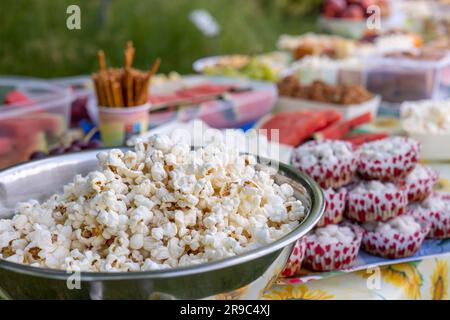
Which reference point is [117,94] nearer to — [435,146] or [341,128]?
[341,128]

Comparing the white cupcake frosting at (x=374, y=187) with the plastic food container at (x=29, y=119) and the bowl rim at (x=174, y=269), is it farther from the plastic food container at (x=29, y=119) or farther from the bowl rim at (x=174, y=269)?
the plastic food container at (x=29, y=119)

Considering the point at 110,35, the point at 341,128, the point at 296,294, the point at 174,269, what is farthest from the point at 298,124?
the point at 110,35

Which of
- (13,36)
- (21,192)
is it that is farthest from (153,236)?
(13,36)

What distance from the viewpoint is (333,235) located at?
3.92 ft

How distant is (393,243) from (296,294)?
23cm

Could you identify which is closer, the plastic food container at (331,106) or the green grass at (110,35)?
the plastic food container at (331,106)

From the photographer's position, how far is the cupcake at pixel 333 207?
121 centimetres

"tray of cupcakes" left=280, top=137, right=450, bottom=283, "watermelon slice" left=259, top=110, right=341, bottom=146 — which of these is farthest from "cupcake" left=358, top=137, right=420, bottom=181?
"watermelon slice" left=259, top=110, right=341, bottom=146

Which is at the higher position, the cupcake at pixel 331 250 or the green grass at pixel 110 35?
the green grass at pixel 110 35

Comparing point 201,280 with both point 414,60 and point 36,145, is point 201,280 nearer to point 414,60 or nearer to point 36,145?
point 36,145

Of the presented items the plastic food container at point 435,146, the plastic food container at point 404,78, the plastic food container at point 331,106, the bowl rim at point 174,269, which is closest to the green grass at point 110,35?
the plastic food container at point 404,78

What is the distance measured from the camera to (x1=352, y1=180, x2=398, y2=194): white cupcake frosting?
1247 mm

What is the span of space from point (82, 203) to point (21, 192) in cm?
21
